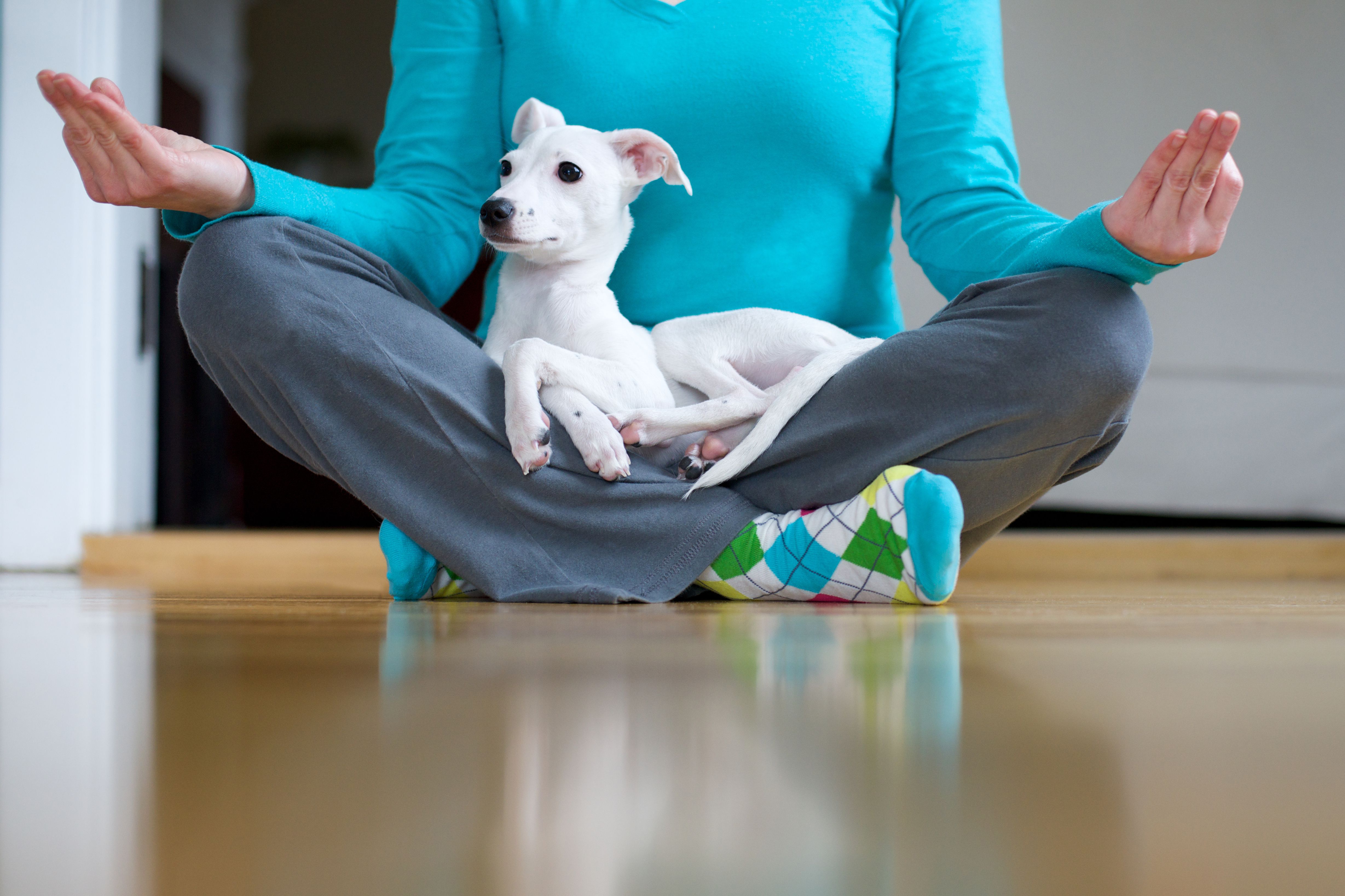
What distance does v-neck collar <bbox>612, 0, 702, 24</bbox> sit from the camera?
155 centimetres

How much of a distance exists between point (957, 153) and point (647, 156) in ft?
1.53

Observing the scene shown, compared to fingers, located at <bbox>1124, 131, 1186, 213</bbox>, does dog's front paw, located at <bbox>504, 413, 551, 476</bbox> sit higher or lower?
lower

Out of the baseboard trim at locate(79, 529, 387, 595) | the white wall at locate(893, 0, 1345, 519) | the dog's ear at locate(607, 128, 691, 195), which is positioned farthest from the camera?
the white wall at locate(893, 0, 1345, 519)

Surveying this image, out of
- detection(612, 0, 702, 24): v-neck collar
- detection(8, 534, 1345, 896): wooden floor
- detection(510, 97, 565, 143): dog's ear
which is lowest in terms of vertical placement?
detection(8, 534, 1345, 896): wooden floor

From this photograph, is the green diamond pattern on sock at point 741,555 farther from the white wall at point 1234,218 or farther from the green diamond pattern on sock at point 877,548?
the white wall at point 1234,218

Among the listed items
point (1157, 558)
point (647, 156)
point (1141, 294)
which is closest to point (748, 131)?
point (647, 156)

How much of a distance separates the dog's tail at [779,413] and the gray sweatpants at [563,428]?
0.06ft

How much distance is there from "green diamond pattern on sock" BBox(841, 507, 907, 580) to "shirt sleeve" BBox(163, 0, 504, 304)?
79cm

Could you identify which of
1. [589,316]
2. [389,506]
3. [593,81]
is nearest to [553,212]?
[589,316]

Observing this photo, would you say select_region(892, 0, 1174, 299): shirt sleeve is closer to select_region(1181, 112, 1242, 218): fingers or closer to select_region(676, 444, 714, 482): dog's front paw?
select_region(1181, 112, 1242, 218): fingers

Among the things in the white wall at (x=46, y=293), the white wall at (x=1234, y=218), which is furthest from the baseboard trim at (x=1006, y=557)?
the white wall at (x=1234, y=218)

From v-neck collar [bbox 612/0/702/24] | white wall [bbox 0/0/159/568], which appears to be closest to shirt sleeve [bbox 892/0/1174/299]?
v-neck collar [bbox 612/0/702/24]

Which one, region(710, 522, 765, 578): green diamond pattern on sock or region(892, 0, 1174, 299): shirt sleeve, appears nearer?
region(710, 522, 765, 578): green diamond pattern on sock

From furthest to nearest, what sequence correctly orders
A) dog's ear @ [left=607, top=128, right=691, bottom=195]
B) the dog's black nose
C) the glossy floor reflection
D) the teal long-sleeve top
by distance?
1. the teal long-sleeve top
2. dog's ear @ [left=607, top=128, right=691, bottom=195]
3. the dog's black nose
4. the glossy floor reflection
